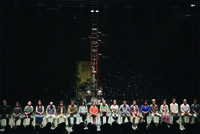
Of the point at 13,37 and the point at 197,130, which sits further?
the point at 13,37

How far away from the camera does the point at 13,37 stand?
715 centimetres

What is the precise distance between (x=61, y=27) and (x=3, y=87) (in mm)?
3155

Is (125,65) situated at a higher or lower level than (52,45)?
lower

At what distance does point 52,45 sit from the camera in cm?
732

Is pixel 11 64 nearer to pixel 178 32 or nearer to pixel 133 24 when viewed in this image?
pixel 133 24

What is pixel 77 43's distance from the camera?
7379mm

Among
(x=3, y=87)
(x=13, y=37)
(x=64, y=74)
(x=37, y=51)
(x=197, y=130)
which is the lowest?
(x=197, y=130)

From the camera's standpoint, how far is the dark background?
7.14 m

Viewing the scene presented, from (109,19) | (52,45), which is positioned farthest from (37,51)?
(109,19)

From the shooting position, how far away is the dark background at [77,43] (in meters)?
7.14

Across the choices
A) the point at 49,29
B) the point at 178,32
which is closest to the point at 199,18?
the point at 178,32

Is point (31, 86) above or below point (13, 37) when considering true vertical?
below

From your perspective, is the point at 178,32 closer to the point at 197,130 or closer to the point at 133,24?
the point at 133,24

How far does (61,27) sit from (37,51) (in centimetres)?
131
